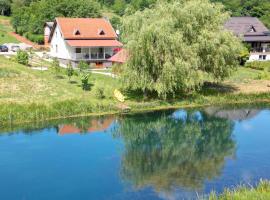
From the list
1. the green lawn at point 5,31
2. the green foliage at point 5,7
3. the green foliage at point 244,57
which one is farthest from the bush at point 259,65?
A: the green foliage at point 5,7

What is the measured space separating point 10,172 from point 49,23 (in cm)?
5127

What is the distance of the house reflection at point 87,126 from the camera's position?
118 ft

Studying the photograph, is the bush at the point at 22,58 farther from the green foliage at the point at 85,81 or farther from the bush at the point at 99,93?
the bush at the point at 99,93

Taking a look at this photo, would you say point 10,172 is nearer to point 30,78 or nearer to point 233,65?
point 30,78

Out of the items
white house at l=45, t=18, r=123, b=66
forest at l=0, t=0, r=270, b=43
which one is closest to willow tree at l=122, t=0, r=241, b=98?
white house at l=45, t=18, r=123, b=66

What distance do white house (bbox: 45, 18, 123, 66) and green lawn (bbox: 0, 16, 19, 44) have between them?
19641mm

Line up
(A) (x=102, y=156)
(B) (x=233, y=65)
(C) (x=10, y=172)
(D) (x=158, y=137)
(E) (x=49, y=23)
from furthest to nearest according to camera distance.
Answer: (E) (x=49, y=23), (B) (x=233, y=65), (D) (x=158, y=137), (A) (x=102, y=156), (C) (x=10, y=172)

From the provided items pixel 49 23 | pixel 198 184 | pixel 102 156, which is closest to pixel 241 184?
pixel 198 184

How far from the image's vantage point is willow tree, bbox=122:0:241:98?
40.5 m

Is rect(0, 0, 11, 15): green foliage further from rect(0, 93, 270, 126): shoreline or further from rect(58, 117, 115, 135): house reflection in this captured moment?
rect(58, 117, 115, 135): house reflection

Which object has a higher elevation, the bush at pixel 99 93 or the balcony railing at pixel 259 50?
the balcony railing at pixel 259 50

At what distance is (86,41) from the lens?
2328 inches

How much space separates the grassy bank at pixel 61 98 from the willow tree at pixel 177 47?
1.51 metres

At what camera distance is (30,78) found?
46.3 metres
